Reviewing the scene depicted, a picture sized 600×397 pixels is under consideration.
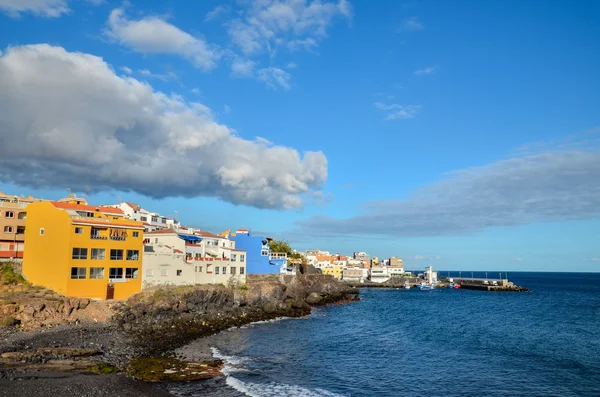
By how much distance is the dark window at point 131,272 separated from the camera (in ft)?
192

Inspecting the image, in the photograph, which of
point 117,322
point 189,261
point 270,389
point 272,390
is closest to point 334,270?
point 189,261

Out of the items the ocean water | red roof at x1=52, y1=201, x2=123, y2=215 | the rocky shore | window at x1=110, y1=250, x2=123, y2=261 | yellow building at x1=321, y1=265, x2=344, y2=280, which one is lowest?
the ocean water

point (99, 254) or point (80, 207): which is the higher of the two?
point (80, 207)

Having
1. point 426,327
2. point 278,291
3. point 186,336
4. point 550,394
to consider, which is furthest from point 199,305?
point 550,394

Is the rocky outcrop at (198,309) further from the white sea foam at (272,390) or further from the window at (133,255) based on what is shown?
the white sea foam at (272,390)

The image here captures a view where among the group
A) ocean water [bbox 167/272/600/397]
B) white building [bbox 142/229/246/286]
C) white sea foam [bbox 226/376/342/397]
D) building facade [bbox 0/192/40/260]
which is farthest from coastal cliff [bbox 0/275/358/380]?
building facade [bbox 0/192/40/260]

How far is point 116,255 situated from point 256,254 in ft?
129

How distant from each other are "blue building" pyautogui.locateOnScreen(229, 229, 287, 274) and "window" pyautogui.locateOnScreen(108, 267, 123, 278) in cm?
3625

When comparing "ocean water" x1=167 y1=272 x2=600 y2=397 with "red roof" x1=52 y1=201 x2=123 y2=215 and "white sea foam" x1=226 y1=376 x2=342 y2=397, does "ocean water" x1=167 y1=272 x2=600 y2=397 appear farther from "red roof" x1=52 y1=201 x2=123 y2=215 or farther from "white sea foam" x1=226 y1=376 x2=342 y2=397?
"red roof" x1=52 y1=201 x2=123 y2=215

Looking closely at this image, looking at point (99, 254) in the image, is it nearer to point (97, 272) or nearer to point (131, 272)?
point (97, 272)

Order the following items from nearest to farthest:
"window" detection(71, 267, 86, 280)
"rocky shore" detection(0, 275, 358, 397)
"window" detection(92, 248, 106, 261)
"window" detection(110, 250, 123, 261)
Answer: "rocky shore" detection(0, 275, 358, 397)
"window" detection(71, 267, 86, 280)
"window" detection(92, 248, 106, 261)
"window" detection(110, 250, 123, 261)

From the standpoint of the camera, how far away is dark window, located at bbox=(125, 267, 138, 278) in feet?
192

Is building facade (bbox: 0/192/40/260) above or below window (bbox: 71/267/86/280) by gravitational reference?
above

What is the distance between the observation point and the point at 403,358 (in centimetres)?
4556
